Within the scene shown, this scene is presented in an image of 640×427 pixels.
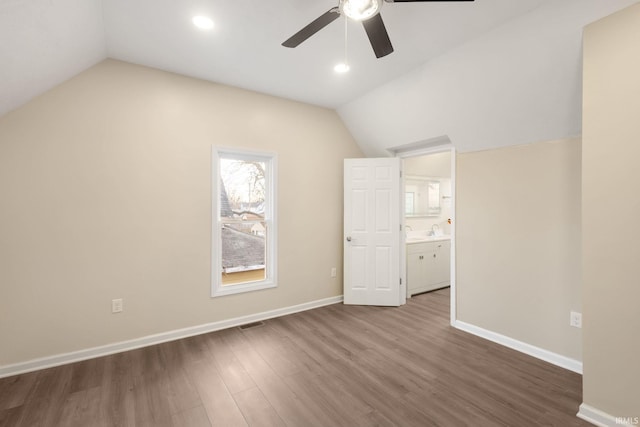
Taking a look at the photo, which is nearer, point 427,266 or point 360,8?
point 360,8

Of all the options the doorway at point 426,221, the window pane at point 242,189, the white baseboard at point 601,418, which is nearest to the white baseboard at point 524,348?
the white baseboard at point 601,418

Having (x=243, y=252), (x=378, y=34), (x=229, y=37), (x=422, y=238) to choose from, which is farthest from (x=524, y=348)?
(x=229, y=37)

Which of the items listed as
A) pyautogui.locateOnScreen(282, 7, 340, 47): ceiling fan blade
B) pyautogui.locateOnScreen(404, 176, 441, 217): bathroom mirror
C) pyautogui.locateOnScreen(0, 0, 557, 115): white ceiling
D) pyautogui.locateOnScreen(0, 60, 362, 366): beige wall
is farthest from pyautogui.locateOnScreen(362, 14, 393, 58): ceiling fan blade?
pyautogui.locateOnScreen(404, 176, 441, 217): bathroom mirror

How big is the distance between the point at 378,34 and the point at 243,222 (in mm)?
2581

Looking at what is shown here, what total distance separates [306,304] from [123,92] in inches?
128

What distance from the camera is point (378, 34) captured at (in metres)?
1.73

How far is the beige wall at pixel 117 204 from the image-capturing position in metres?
2.43

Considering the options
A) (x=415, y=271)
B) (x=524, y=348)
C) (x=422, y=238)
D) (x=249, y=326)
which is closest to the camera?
(x=524, y=348)

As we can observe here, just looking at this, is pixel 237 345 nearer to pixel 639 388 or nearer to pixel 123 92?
pixel 123 92

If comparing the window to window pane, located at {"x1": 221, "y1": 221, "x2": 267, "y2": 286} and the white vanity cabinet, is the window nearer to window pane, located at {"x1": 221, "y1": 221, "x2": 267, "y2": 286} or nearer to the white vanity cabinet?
window pane, located at {"x1": 221, "y1": 221, "x2": 267, "y2": 286}

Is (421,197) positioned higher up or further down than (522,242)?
higher up

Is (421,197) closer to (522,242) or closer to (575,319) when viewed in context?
(522,242)

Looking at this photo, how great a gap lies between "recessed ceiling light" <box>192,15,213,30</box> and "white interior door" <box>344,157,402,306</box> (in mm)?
2417

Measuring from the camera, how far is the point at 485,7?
6.66 ft
